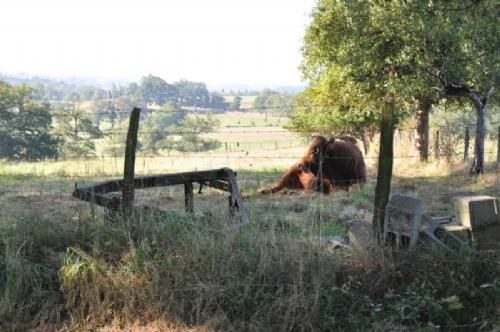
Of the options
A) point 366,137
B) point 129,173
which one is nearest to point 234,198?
point 129,173

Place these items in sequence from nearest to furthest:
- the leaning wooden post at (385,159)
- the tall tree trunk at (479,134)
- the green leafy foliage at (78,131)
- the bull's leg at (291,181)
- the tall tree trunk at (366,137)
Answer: the leaning wooden post at (385,159)
the bull's leg at (291,181)
the tall tree trunk at (479,134)
the green leafy foliage at (78,131)
the tall tree trunk at (366,137)

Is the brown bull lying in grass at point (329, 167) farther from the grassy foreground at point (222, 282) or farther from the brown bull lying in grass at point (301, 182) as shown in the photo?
the grassy foreground at point (222, 282)

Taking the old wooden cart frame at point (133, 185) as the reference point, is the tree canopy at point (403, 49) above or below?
above

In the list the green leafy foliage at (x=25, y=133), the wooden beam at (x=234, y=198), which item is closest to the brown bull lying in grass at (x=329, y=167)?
the wooden beam at (x=234, y=198)

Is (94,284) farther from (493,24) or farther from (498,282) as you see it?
(493,24)

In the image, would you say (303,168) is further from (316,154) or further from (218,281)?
(218,281)

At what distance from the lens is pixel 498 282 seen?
435cm

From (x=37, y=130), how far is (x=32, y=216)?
35.4 metres

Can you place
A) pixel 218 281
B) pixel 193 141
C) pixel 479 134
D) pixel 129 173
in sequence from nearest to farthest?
pixel 218 281
pixel 129 173
pixel 479 134
pixel 193 141

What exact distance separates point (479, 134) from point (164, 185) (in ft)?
35.0

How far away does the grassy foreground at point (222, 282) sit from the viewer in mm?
4148

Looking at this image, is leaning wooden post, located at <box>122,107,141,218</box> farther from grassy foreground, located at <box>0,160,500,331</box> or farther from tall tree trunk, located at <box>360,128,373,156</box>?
tall tree trunk, located at <box>360,128,373,156</box>

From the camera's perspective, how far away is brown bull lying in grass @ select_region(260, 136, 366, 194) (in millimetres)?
12859

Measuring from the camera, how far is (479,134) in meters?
14.8
